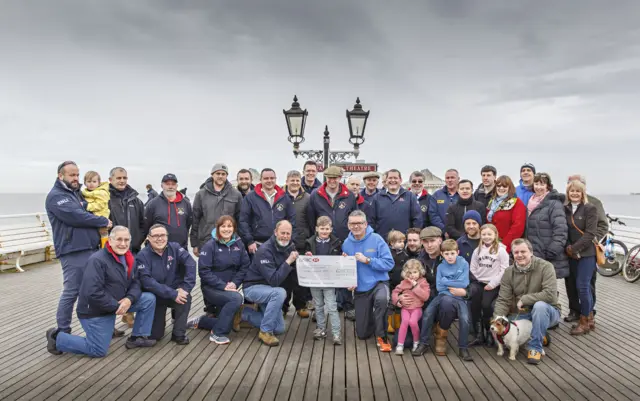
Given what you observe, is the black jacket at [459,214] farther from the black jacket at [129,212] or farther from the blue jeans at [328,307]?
the black jacket at [129,212]

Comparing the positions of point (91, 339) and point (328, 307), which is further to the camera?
point (328, 307)

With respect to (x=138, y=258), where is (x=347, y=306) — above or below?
below

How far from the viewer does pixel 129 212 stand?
17.1 feet

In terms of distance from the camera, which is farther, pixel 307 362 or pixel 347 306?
pixel 347 306

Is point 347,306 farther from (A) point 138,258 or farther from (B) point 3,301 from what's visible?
(B) point 3,301

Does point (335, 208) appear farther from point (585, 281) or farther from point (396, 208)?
point (585, 281)

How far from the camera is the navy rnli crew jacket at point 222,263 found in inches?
190

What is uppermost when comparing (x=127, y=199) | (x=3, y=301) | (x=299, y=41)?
(x=299, y=41)

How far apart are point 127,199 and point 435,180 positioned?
7.70m

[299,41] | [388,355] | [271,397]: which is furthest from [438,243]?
[299,41]

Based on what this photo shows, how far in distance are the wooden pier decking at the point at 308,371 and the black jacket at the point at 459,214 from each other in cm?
130

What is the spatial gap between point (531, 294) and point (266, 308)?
2.90 metres

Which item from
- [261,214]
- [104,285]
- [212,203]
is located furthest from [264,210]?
[104,285]

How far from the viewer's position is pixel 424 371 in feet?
12.8
